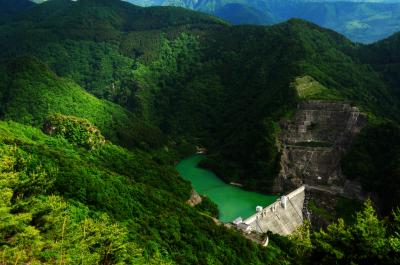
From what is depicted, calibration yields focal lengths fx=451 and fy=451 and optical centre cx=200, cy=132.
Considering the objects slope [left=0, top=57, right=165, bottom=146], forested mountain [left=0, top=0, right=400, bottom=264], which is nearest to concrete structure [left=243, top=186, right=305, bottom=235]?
forested mountain [left=0, top=0, right=400, bottom=264]

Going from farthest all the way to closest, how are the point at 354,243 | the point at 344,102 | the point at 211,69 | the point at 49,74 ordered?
the point at 211,69
the point at 49,74
the point at 344,102
the point at 354,243

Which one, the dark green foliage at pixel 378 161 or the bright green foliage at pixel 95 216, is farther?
the dark green foliage at pixel 378 161

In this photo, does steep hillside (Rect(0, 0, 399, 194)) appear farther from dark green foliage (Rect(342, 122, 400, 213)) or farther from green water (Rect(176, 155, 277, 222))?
dark green foliage (Rect(342, 122, 400, 213))

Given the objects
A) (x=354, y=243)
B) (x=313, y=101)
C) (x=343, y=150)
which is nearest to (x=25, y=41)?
(x=313, y=101)

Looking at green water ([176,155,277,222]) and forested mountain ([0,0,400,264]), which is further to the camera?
green water ([176,155,277,222])

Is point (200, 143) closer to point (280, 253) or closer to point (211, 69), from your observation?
point (211, 69)

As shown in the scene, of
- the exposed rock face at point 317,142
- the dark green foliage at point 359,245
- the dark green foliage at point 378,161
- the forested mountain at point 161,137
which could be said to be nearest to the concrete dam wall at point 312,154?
the exposed rock face at point 317,142

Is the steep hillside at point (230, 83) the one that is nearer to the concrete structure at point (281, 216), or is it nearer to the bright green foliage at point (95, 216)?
the concrete structure at point (281, 216)
